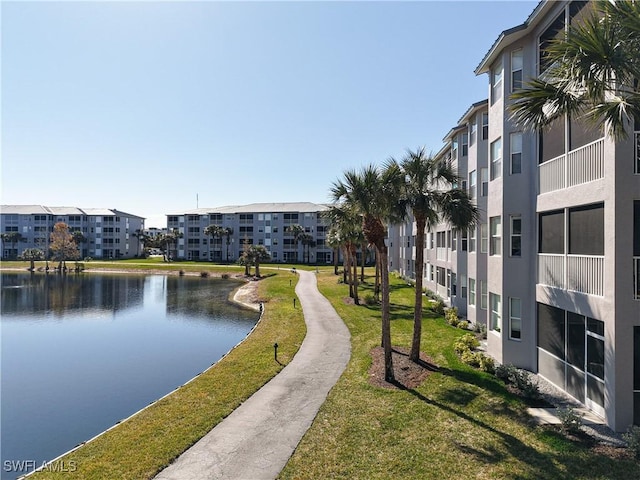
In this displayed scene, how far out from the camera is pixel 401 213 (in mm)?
Result: 16344

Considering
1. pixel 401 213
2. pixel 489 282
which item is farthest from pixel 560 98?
pixel 489 282

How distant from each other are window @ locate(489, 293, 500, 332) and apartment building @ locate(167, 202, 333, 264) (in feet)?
227

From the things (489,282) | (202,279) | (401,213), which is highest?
(401,213)

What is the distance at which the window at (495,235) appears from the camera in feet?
55.3

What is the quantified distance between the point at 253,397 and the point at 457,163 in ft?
76.5

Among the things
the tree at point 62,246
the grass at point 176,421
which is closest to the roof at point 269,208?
the tree at point 62,246

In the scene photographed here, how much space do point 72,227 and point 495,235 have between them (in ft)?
402

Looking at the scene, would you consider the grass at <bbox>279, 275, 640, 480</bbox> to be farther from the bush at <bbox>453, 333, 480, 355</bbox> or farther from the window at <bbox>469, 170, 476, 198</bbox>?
the window at <bbox>469, 170, 476, 198</bbox>

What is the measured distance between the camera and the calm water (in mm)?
13930

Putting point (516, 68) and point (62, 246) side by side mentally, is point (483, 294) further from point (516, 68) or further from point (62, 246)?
point (62, 246)

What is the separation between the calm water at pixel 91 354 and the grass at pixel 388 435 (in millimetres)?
3274

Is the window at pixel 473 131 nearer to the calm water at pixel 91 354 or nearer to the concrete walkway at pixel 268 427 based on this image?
the concrete walkway at pixel 268 427

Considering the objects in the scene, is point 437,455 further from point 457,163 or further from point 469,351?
point 457,163

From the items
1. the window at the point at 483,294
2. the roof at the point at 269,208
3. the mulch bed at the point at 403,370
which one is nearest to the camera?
the mulch bed at the point at 403,370
